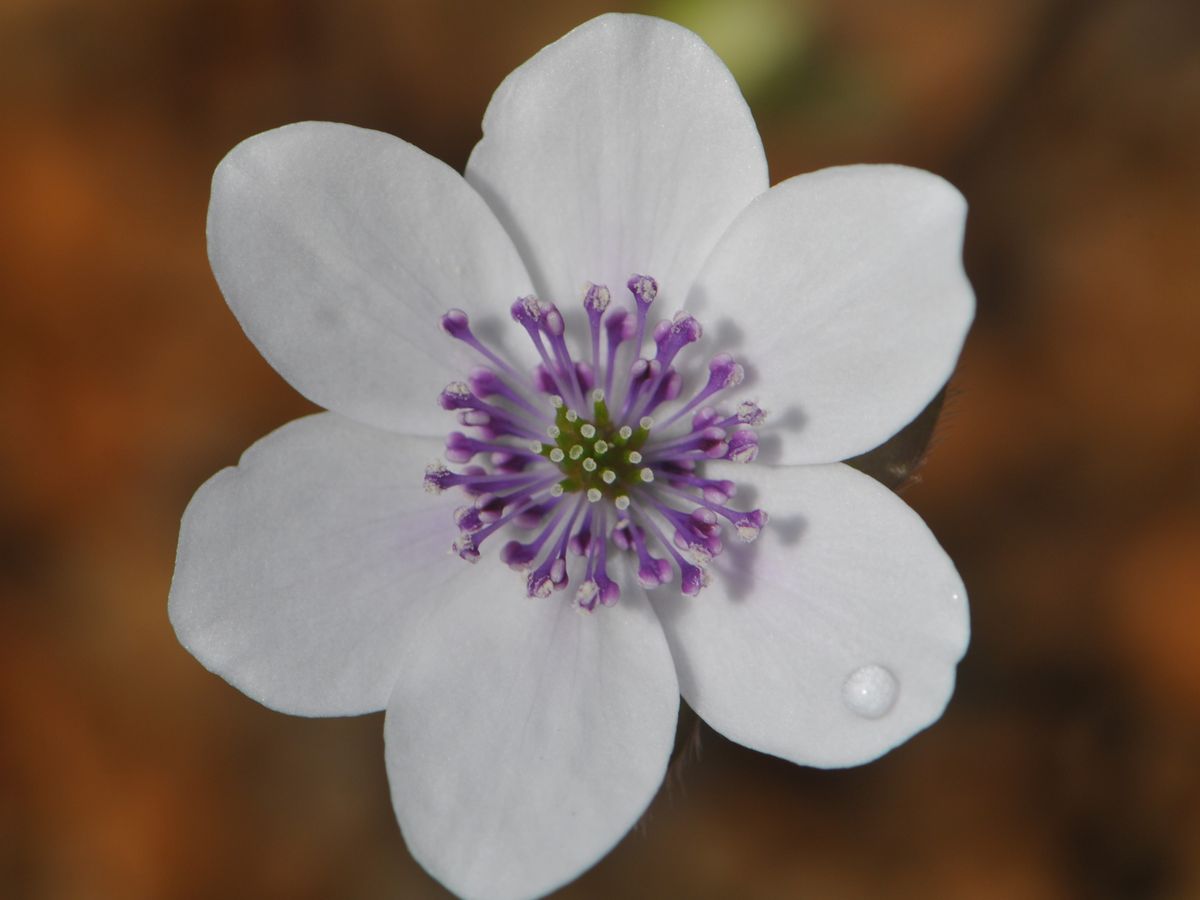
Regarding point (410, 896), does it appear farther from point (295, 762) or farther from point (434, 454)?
point (434, 454)

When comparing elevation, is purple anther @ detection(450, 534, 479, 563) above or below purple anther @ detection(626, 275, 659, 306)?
below

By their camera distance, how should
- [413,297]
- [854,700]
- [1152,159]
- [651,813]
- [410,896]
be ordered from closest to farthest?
1. [854,700]
2. [413,297]
3. [651,813]
4. [410,896]
5. [1152,159]

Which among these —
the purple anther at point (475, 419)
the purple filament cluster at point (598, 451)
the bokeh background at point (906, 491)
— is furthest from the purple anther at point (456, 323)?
the bokeh background at point (906, 491)

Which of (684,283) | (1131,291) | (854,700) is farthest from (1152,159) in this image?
(854,700)

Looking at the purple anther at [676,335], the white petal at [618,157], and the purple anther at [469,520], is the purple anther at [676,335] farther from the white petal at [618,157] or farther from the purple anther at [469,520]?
the purple anther at [469,520]

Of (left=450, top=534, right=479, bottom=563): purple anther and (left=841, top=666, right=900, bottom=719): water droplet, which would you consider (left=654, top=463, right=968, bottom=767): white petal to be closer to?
(left=841, top=666, right=900, bottom=719): water droplet

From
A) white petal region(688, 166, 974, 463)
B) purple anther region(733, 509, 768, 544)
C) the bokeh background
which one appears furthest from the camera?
the bokeh background

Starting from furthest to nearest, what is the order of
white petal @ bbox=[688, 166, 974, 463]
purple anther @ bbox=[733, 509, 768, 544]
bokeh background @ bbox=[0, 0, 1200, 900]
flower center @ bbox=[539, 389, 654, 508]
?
1. bokeh background @ bbox=[0, 0, 1200, 900]
2. flower center @ bbox=[539, 389, 654, 508]
3. purple anther @ bbox=[733, 509, 768, 544]
4. white petal @ bbox=[688, 166, 974, 463]

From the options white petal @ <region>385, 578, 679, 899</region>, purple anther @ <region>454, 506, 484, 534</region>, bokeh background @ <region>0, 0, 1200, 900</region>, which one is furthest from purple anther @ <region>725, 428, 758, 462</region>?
bokeh background @ <region>0, 0, 1200, 900</region>
